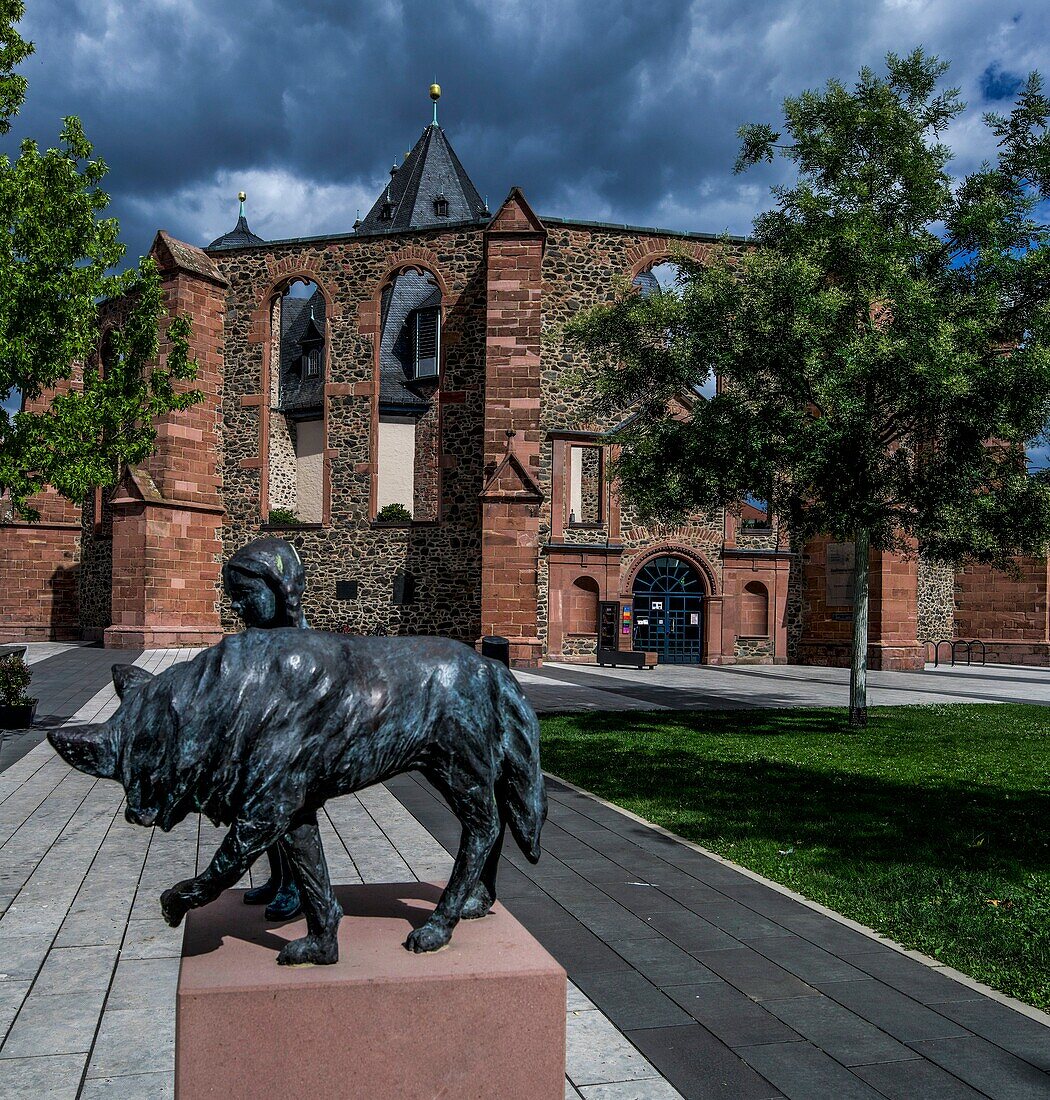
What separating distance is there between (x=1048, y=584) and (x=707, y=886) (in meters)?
25.8

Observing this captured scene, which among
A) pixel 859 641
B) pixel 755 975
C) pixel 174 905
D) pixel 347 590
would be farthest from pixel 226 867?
pixel 347 590

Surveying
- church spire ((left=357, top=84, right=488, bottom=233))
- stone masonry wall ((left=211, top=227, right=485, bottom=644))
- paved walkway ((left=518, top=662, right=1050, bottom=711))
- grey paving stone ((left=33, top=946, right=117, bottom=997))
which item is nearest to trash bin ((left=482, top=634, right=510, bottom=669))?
grey paving stone ((left=33, top=946, right=117, bottom=997))

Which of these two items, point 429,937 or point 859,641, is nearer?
point 429,937

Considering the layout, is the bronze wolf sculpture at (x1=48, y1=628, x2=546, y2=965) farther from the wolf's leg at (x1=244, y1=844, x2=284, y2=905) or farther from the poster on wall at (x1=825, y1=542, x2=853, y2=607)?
the poster on wall at (x1=825, y1=542, x2=853, y2=607)

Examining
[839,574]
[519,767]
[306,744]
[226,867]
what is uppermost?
[839,574]

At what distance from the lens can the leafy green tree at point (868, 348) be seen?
11.4 meters

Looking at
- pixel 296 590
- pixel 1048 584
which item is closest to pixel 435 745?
pixel 296 590

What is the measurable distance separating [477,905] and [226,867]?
2.54 feet

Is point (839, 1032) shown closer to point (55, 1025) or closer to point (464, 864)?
point (464, 864)

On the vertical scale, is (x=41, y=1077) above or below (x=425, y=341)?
below

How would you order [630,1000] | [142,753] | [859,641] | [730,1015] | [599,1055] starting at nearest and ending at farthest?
[142,753]
[599,1055]
[730,1015]
[630,1000]
[859,641]

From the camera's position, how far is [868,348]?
11266mm

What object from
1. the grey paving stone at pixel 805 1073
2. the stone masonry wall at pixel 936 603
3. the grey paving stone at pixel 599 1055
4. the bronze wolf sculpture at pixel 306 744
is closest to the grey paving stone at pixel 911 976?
the grey paving stone at pixel 805 1073

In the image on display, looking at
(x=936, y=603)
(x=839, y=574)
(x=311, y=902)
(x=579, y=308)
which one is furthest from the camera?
(x=936, y=603)
